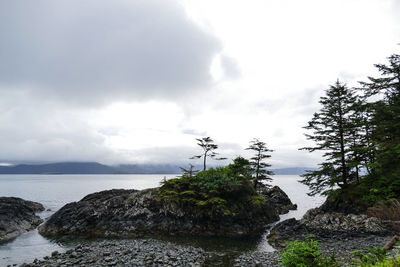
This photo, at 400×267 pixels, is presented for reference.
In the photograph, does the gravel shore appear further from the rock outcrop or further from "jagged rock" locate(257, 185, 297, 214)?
"jagged rock" locate(257, 185, 297, 214)

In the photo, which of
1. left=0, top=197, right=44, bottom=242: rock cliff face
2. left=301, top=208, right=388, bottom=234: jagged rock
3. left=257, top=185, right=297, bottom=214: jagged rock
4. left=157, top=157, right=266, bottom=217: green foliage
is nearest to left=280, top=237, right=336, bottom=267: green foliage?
left=301, top=208, right=388, bottom=234: jagged rock

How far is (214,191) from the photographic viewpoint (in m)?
24.2

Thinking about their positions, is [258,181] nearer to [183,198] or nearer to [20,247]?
[183,198]

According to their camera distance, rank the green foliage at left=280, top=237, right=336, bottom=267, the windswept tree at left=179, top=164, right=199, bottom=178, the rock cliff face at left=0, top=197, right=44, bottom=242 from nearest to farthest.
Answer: the green foliage at left=280, top=237, right=336, bottom=267 → the rock cliff face at left=0, top=197, right=44, bottom=242 → the windswept tree at left=179, top=164, right=199, bottom=178

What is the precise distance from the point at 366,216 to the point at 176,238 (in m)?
17.6

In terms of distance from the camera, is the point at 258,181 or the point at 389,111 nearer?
the point at 389,111

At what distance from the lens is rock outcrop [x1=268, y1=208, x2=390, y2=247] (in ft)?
54.6

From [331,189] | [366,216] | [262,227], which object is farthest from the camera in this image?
[262,227]

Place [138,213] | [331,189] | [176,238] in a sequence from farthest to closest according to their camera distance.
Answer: [138,213] → [331,189] → [176,238]

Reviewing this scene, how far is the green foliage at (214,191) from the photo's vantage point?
2386 centimetres

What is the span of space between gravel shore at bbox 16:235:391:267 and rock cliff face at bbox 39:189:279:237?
235 inches

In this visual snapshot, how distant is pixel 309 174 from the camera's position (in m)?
23.1

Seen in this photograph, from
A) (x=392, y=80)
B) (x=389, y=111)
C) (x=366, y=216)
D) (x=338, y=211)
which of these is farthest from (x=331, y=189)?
(x=392, y=80)

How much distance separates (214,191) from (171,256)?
432 inches
